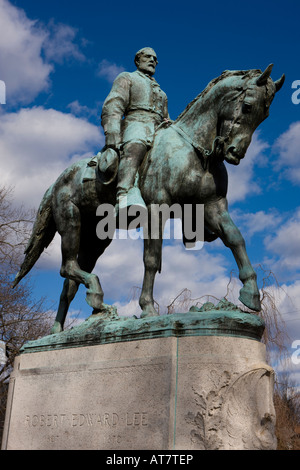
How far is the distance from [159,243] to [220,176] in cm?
114

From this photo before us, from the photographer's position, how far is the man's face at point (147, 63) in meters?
8.67

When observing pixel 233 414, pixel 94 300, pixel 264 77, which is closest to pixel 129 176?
pixel 94 300

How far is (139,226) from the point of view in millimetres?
7695

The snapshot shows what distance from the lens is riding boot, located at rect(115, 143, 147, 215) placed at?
23.6ft

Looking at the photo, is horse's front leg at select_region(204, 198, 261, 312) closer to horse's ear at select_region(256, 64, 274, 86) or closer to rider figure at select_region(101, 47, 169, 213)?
rider figure at select_region(101, 47, 169, 213)

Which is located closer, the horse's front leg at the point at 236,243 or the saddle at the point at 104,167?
the horse's front leg at the point at 236,243

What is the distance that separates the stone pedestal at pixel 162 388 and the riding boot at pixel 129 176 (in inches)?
56.6

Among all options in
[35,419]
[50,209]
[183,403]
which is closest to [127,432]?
[183,403]

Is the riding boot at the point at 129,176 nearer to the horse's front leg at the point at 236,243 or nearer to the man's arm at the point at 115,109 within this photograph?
the man's arm at the point at 115,109

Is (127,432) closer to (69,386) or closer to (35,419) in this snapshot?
(69,386)

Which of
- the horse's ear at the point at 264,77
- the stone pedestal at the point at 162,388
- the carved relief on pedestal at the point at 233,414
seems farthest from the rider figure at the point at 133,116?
the carved relief on pedestal at the point at 233,414

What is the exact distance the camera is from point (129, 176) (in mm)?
7434
